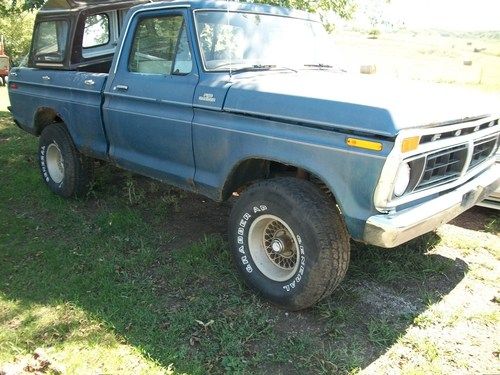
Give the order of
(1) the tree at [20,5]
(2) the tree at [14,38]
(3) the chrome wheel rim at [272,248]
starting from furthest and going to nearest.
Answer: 1. (2) the tree at [14,38]
2. (1) the tree at [20,5]
3. (3) the chrome wheel rim at [272,248]

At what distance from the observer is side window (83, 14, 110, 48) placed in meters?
5.45

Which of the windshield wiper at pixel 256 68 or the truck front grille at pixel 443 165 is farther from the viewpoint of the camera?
the windshield wiper at pixel 256 68

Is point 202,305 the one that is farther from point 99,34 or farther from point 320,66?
point 99,34

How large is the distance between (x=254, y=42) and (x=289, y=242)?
1.65m

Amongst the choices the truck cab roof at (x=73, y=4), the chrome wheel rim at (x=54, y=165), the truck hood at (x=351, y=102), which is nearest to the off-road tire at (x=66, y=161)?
the chrome wheel rim at (x=54, y=165)

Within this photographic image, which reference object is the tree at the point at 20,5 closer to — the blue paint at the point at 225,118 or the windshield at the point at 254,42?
the blue paint at the point at 225,118

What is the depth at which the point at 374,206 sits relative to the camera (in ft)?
9.30

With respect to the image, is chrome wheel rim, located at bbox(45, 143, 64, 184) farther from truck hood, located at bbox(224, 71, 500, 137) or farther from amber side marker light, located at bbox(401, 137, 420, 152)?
amber side marker light, located at bbox(401, 137, 420, 152)

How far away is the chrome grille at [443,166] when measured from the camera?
307 cm

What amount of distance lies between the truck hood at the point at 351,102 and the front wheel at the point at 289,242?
0.52m

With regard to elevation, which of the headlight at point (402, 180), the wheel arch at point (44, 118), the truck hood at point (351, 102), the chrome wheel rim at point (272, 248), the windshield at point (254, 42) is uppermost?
the windshield at point (254, 42)

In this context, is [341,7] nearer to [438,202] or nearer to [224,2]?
[224,2]

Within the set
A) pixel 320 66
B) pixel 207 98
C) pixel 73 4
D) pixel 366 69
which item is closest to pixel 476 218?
pixel 366 69

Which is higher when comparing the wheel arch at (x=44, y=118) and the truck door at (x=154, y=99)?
the truck door at (x=154, y=99)
